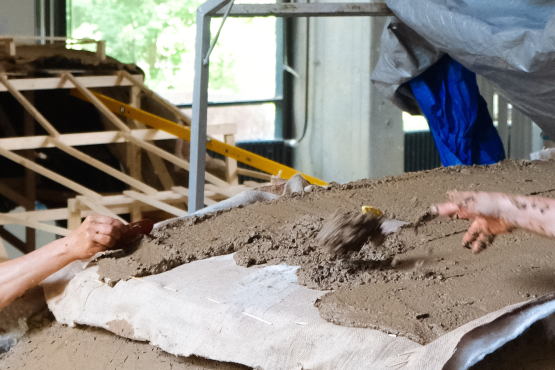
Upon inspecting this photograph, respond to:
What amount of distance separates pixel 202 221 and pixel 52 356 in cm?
67

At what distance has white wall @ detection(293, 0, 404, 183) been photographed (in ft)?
18.2

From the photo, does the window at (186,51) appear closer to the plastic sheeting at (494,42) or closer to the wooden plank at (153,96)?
the wooden plank at (153,96)

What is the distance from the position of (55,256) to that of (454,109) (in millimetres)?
2174

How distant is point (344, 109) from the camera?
5871mm

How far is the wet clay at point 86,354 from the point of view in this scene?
141 centimetres

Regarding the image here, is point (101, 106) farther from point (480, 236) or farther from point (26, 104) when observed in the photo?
point (480, 236)

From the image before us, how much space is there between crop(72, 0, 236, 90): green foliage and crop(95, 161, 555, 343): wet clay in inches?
171

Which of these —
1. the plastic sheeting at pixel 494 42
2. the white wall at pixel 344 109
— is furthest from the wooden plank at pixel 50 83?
the white wall at pixel 344 109

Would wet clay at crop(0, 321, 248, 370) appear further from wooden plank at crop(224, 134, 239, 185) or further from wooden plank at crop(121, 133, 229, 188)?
wooden plank at crop(224, 134, 239, 185)

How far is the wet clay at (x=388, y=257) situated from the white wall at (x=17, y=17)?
4232 millimetres

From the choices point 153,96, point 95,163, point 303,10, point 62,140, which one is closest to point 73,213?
point 95,163

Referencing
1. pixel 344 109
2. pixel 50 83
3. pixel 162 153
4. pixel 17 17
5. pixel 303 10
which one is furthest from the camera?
pixel 344 109

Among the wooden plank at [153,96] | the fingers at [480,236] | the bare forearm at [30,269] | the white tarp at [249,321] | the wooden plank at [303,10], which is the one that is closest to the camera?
the white tarp at [249,321]

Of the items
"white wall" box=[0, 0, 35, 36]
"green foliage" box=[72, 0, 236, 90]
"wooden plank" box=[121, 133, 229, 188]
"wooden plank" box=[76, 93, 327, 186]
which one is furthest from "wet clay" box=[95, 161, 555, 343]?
"green foliage" box=[72, 0, 236, 90]
